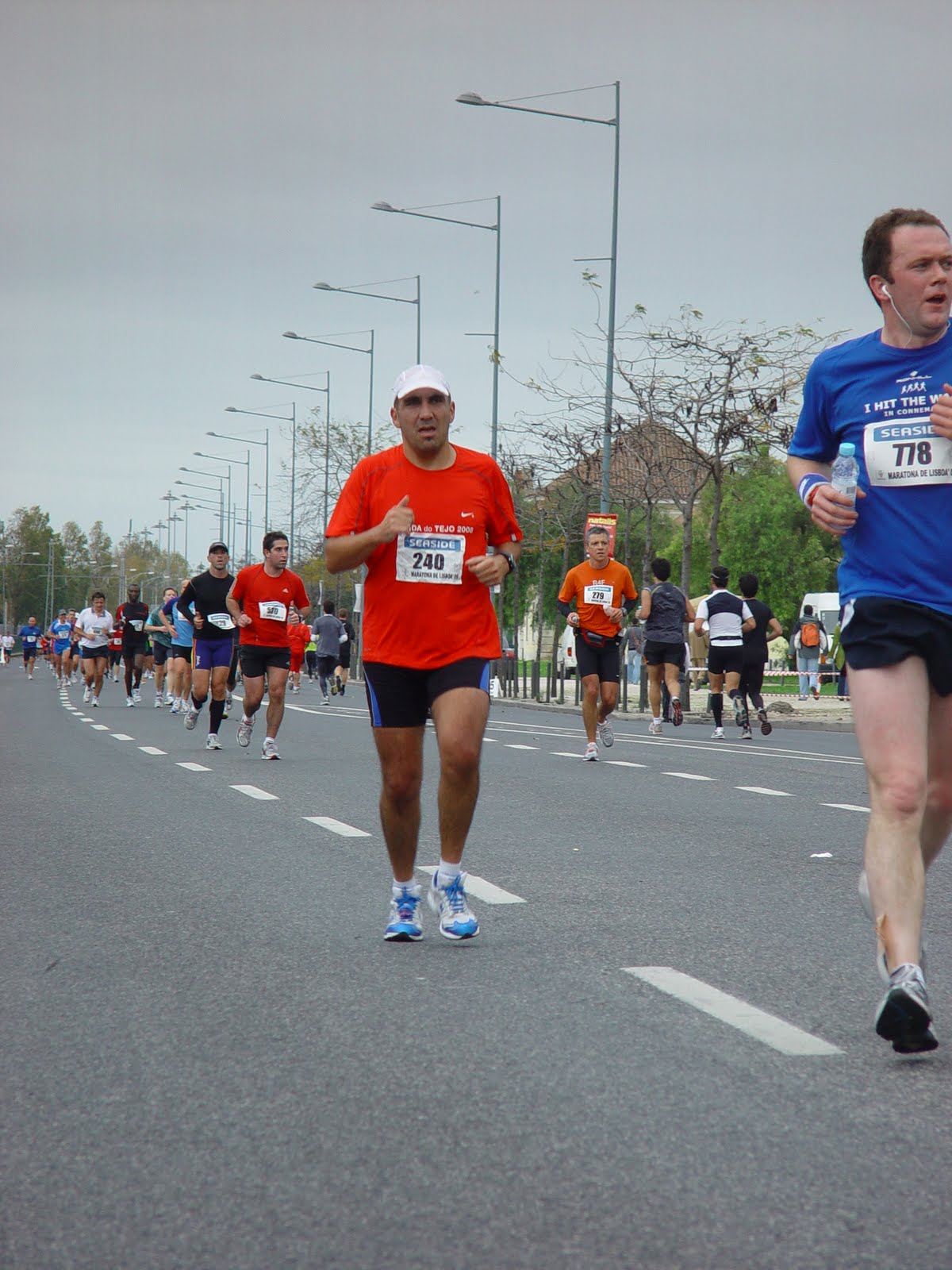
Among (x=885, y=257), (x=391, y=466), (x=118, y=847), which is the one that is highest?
(x=885, y=257)

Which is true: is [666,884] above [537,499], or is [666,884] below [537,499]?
below

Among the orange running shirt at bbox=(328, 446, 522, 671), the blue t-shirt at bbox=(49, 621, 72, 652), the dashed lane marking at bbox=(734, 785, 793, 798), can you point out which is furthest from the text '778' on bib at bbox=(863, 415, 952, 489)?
the blue t-shirt at bbox=(49, 621, 72, 652)

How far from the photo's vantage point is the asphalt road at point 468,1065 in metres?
3.38

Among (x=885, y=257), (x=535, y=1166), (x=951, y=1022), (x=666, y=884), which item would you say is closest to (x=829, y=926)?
(x=666, y=884)

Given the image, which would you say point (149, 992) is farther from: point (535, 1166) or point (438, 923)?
point (535, 1166)

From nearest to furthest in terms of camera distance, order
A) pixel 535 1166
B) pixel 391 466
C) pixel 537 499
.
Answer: pixel 535 1166 → pixel 391 466 → pixel 537 499

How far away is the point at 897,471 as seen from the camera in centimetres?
497

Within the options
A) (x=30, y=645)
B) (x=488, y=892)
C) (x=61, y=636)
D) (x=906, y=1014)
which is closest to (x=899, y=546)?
(x=906, y=1014)

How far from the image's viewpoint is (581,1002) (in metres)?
5.37

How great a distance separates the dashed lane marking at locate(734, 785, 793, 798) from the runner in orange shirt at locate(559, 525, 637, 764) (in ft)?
11.1

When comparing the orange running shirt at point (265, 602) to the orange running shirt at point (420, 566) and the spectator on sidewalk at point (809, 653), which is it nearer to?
the orange running shirt at point (420, 566)

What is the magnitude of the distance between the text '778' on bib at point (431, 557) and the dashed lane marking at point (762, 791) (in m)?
6.78

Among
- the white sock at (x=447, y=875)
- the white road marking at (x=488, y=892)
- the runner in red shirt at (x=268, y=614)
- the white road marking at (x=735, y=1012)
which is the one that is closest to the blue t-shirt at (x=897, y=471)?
the white road marking at (x=735, y=1012)

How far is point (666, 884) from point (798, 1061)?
340 centimetres
